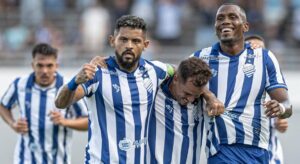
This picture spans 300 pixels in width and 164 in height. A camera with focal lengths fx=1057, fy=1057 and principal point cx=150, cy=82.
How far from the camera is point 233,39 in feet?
27.8

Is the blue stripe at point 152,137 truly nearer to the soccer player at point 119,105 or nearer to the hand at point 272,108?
the soccer player at point 119,105

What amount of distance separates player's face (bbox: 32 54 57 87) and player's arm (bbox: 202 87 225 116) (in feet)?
8.01

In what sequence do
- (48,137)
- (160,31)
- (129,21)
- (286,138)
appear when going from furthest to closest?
(160,31), (286,138), (48,137), (129,21)

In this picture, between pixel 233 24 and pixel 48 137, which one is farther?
pixel 48 137

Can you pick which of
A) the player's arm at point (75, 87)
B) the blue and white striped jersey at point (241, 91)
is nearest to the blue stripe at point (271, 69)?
the blue and white striped jersey at point (241, 91)

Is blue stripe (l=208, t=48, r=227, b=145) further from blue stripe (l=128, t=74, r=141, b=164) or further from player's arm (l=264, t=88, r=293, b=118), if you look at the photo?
blue stripe (l=128, t=74, r=141, b=164)

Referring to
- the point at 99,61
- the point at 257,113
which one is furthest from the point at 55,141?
the point at 257,113

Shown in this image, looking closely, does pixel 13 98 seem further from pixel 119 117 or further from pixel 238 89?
pixel 238 89

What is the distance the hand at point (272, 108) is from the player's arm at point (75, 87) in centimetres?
131

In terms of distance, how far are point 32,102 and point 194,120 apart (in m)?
2.54

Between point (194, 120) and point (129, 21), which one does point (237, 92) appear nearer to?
point (194, 120)

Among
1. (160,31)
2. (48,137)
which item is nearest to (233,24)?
(48,137)

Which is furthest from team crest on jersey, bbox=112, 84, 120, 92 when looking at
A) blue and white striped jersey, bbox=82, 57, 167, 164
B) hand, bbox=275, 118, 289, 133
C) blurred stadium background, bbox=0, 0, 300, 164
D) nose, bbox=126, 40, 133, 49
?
blurred stadium background, bbox=0, 0, 300, 164

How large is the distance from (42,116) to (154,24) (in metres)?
6.43
